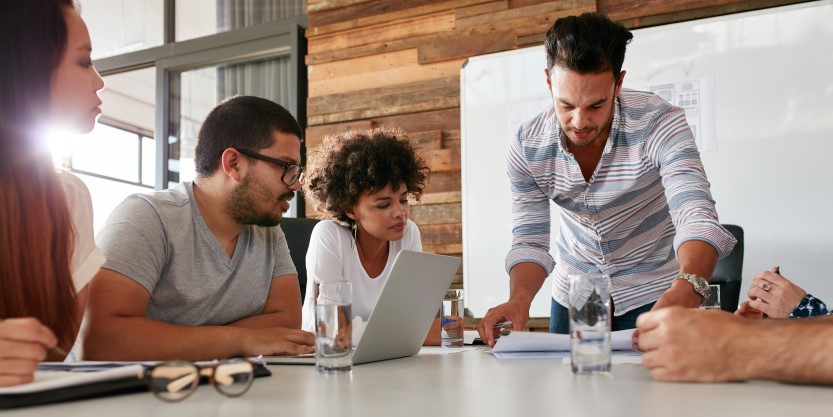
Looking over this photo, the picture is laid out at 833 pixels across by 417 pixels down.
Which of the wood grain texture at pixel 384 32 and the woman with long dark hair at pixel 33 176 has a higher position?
the wood grain texture at pixel 384 32

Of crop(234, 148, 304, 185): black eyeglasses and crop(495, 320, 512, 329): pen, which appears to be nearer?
crop(495, 320, 512, 329): pen

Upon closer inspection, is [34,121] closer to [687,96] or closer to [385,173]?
[385,173]

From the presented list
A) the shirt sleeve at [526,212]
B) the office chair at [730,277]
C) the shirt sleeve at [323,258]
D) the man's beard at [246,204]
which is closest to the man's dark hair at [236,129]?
the man's beard at [246,204]

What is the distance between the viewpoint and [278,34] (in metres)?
4.13

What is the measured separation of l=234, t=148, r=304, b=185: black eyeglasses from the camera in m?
1.73

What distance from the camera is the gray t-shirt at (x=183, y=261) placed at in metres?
1.45

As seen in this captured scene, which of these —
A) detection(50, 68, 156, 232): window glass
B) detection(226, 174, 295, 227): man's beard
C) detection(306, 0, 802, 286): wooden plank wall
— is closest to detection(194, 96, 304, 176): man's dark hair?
detection(226, 174, 295, 227): man's beard

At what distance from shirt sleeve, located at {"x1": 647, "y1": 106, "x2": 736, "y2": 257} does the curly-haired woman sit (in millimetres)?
790

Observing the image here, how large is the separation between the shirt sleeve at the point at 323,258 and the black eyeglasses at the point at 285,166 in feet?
0.95

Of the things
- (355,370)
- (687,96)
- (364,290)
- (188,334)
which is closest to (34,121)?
(188,334)

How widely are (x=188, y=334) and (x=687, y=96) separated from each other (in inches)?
93.8

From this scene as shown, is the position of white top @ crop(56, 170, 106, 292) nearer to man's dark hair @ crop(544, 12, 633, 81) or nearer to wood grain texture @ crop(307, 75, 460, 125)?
man's dark hair @ crop(544, 12, 633, 81)

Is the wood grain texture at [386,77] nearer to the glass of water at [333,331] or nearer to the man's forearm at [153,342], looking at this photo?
the man's forearm at [153,342]

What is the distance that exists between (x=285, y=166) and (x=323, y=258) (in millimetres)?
348
